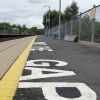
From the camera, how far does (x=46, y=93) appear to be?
561 centimetres

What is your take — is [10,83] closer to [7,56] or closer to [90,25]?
[7,56]

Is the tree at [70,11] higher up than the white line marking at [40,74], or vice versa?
the tree at [70,11]

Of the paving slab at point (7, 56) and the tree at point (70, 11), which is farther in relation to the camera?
the tree at point (70, 11)

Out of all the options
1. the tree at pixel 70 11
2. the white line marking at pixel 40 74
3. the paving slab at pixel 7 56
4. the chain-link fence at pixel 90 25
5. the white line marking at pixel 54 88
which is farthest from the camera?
the tree at pixel 70 11

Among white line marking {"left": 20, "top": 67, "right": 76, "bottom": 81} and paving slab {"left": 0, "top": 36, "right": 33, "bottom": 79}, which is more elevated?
white line marking {"left": 20, "top": 67, "right": 76, "bottom": 81}

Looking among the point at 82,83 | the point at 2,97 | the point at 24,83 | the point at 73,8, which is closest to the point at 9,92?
the point at 2,97

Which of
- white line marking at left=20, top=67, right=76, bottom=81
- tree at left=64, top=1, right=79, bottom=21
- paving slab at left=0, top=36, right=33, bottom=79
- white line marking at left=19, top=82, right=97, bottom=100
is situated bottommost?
paving slab at left=0, top=36, right=33, bottom=79

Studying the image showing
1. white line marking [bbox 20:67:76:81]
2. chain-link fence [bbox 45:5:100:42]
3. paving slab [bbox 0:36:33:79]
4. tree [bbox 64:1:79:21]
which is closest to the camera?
white line marking [bbox 20:67:76:81]

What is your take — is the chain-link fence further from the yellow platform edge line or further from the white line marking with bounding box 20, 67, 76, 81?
the yellow platform edge line

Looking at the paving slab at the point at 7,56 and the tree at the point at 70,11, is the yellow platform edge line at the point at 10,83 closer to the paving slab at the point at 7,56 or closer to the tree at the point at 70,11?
the paving slab at the point at 7,56

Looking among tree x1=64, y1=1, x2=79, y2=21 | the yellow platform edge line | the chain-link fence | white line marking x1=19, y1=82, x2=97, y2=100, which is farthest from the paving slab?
tree x1=64, y1=1, x2=79, y2=21

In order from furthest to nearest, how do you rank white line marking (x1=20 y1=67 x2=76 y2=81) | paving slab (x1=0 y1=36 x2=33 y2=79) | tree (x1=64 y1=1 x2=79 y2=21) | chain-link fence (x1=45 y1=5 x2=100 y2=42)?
tree (x1=64 y1=1 x2=79 y2=21) → chain-link fence (x1=45 y1=5 x2=100 y2=42) → paving slab (x1=0 y1=36 x2=33 y2=79) → white line marking (x1=20 y1=67 x2=76 y2=81)

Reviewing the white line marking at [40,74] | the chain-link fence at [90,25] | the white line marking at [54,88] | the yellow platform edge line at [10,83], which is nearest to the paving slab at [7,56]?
the yellow platform edge line at [10,83]

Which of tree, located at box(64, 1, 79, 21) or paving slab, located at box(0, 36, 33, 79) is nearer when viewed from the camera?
paving slab, located at box(0, 36, 33, 79)
